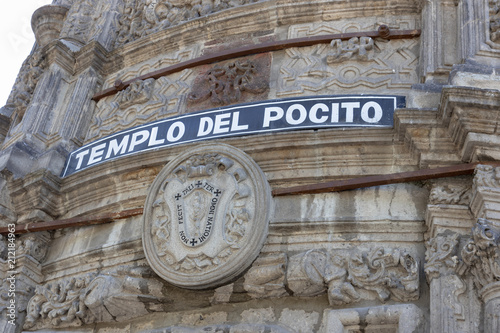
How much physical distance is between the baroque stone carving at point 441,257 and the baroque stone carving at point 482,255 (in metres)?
0.11

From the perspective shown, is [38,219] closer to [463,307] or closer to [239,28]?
[239,28]

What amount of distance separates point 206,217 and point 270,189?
0.67m

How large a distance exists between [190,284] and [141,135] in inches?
86.5

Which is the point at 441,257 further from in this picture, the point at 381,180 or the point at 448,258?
the point at 381,180

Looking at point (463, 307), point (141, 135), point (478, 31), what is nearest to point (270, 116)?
point (141, 135)

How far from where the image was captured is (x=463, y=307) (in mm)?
5594

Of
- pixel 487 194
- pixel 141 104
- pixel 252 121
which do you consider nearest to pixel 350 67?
pixel 252 121

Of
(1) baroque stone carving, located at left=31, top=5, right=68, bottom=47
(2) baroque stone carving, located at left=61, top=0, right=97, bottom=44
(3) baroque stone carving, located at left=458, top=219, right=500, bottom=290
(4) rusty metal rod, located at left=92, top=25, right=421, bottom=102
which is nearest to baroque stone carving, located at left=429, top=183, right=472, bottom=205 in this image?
(3) baroque stone carving, located at left=458, top=219, right=500, bottom=290

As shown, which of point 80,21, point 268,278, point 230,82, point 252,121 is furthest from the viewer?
point 80,21

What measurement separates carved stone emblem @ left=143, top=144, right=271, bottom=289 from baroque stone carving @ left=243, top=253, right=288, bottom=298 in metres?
0.11

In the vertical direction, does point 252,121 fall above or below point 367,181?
above

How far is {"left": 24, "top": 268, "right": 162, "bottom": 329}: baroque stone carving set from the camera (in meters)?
6.84

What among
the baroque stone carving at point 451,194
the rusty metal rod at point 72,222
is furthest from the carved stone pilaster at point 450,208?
the rusty metal rod at point 72,222

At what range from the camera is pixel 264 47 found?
27.2 feet
